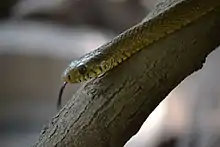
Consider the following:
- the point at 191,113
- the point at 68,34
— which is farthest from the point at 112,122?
the point at 68,34

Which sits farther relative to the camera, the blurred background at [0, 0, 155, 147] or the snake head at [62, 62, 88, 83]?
the blurred background at [0, 0, 155, 147]

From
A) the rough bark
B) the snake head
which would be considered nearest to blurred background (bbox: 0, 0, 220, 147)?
the snake head

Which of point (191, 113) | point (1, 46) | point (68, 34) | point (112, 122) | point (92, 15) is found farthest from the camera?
point (92, 15)

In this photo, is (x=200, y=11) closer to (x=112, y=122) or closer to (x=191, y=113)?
(x=112, y=122)

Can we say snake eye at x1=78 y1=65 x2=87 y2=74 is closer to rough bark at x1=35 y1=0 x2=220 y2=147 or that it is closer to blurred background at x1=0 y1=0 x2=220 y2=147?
rough bark at x1=35 y1=0 x2=220 y2=147

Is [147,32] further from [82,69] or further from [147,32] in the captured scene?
[82,69]
